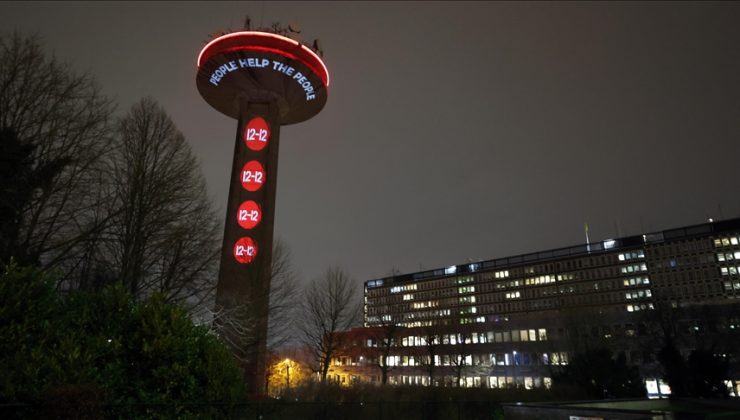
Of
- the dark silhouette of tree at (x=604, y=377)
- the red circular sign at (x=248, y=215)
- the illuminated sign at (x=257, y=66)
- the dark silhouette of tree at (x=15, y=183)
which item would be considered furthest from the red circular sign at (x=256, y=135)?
the dark silhouette of tree at (x=604, y=377)

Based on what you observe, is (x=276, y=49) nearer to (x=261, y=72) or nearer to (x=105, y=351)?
(x=261, y=72)

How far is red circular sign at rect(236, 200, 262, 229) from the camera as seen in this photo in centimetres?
3775

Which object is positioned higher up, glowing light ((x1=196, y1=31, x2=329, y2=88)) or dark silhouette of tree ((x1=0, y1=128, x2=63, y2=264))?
glowing light ((x1=196, y1=31, x2=329, y2=88))

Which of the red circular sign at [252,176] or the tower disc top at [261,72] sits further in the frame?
the red circular sign at [252,176]

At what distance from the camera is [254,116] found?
4125 centimetres

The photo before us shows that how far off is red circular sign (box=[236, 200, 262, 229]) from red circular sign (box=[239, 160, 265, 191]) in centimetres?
142

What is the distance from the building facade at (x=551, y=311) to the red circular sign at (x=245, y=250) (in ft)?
37.3

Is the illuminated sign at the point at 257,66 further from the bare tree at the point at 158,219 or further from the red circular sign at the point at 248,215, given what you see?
the bare tree at the point at 158,219

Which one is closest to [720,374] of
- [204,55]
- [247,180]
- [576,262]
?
[247,180]

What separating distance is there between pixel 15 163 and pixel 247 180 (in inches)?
971

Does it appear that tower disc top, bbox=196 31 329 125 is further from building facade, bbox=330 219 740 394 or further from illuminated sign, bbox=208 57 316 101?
building facade, bbox=330 219 740 394

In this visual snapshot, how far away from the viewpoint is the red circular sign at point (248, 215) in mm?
37750

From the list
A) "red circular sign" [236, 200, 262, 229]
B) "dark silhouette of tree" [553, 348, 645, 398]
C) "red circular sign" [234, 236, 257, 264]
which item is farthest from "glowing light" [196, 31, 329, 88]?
"dark silhouette of tree" [553, 348, 645, 398]

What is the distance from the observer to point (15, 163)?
1441 cm
